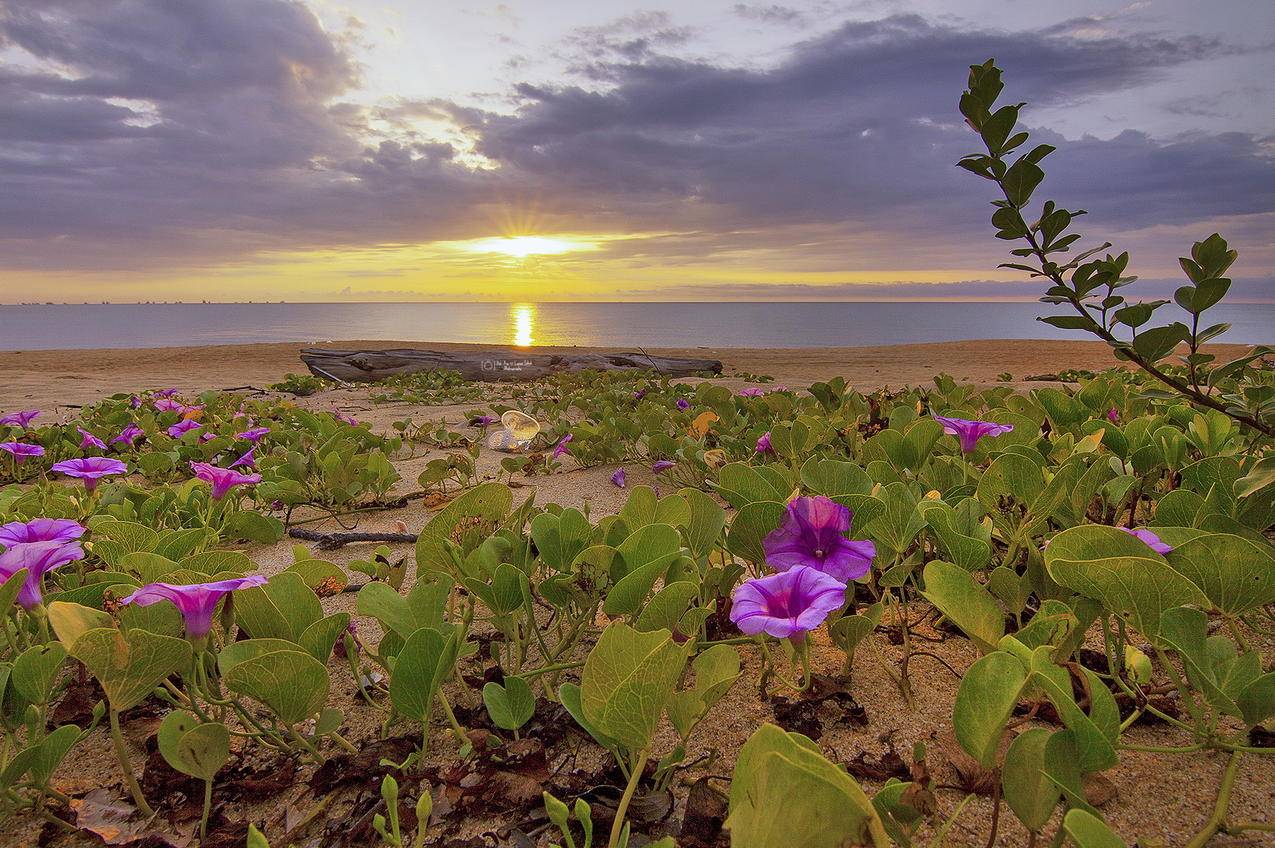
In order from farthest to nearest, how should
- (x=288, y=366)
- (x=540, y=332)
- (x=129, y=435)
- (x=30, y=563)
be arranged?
1. (x=540, y=332)
2. (x=288, y=366)
3. (x=129, y=435)
4. (x=30, y=563)

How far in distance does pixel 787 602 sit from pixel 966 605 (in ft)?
0.93

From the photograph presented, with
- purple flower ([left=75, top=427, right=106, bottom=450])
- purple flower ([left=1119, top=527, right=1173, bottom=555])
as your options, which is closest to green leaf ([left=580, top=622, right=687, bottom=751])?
purple flower ([left=1119, top=527, right=1173, bottom=555])

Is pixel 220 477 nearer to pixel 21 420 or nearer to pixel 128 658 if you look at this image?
pixel 128 658

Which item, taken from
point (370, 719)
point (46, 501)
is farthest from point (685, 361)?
point (370, 719)

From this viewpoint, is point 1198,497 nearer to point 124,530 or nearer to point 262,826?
point 262,826

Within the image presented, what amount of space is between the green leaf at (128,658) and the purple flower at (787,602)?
89cm

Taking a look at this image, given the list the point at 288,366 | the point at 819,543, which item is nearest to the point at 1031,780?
the point at 819,543

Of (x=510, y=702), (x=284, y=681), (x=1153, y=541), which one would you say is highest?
(x=1153, y=541)

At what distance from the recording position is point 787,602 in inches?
48.5

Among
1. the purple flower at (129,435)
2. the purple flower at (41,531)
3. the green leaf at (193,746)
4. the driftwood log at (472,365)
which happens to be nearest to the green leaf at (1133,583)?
the green leaf at (193,746)

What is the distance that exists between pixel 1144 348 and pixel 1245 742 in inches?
29.0

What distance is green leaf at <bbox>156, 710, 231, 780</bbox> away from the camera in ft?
3.55

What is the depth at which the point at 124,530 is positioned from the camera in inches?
68.4

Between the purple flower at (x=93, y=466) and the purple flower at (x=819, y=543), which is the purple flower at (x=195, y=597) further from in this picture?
the purple flower at (x=93, y=466)
